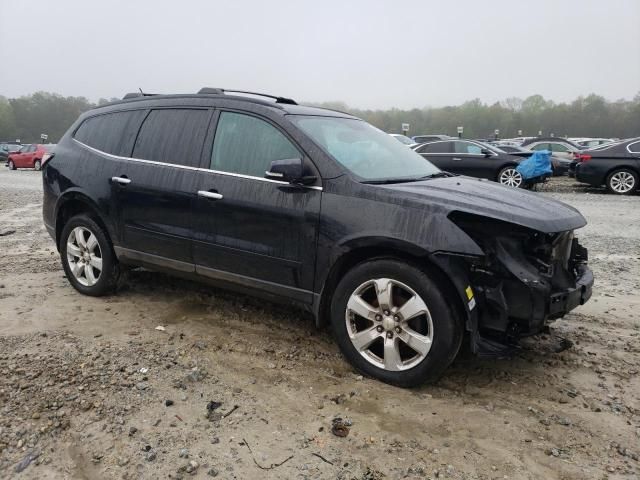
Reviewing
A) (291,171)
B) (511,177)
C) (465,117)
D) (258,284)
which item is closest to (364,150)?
(291,171)

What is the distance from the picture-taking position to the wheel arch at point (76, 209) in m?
4.67

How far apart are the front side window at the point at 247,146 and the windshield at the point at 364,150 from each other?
7.8 inches

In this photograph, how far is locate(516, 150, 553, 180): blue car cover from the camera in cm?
1410

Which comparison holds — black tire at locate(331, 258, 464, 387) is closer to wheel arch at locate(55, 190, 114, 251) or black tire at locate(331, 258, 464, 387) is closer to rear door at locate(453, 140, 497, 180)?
wheel arch at locate(55, 190, 114, 251)

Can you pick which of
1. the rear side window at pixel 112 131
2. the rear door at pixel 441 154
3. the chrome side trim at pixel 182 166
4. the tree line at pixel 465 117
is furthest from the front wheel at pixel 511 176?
the tree line at pixel 465 117

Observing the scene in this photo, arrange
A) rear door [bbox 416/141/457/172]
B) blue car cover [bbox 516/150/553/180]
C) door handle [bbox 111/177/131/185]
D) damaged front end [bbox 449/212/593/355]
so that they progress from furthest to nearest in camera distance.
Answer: rear door [bbox 416/141/457/172], blue car cover [bbox 516/150/553/180], door handle [bbox 111/177/131/185], damaged front end [bbox 449/212/593/355]

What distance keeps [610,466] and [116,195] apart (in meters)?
4.02

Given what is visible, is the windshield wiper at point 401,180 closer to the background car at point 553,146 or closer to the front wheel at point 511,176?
the front wheel at point 511,176

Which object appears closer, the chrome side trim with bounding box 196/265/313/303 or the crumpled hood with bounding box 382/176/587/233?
the crumpled hood with bounding box 382/176/587/233

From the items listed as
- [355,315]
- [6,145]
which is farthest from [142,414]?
[6,145]

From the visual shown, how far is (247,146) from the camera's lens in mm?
3885

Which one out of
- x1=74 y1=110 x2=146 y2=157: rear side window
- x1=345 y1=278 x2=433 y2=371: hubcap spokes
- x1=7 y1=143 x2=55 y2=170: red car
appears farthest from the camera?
x1=7 y1=143 x2=55 y2=170: red car

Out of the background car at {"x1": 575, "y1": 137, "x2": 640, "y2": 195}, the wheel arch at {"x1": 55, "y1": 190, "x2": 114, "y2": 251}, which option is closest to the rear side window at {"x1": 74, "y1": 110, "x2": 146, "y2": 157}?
the wheel arch at {"x1": 55, "y1": 190, "x2": 114, "y2": 251}

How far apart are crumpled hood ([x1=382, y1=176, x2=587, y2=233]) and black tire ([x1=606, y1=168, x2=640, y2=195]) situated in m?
11.5
